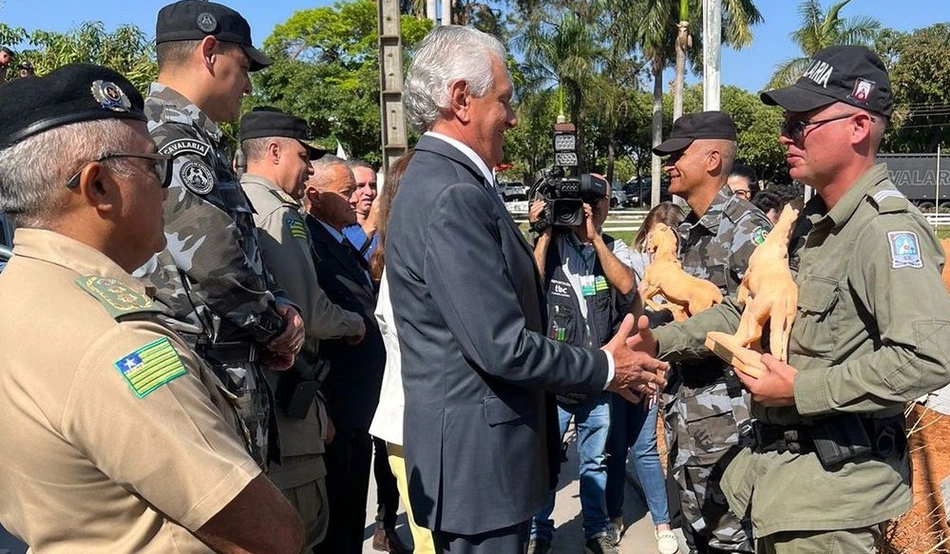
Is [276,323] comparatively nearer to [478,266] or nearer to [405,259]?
[405,259]

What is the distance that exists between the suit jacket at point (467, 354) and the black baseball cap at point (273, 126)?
1.59 m

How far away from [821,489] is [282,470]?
189 centimetres

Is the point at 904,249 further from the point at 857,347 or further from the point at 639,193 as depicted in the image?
the point at 639,193

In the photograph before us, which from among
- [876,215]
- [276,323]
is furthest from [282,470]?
[876,215]

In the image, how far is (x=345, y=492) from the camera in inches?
146

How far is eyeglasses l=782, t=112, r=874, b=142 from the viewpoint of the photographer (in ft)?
Result: 7.25

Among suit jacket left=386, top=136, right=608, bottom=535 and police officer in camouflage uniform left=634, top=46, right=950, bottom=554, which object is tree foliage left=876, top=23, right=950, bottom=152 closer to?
police officer in camouflage uniform left=634, top=46, right=950, bottom=554

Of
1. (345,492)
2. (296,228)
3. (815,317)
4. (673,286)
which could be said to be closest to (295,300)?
(296,228)

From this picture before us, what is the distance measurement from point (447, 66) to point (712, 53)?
379 inches

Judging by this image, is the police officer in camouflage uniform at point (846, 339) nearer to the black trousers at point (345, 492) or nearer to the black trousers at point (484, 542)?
the black trousers at point (484, 542)

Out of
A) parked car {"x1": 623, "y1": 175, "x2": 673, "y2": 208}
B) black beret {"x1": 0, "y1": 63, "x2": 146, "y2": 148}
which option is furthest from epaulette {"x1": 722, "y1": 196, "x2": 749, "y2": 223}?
parked car {"x1": 623, "y1": 175, "x2": 673, "y2": 208}

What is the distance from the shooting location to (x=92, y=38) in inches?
800

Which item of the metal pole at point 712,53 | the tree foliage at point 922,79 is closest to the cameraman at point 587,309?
the metal pole at point 712,53

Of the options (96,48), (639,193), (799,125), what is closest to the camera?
(799,125)
